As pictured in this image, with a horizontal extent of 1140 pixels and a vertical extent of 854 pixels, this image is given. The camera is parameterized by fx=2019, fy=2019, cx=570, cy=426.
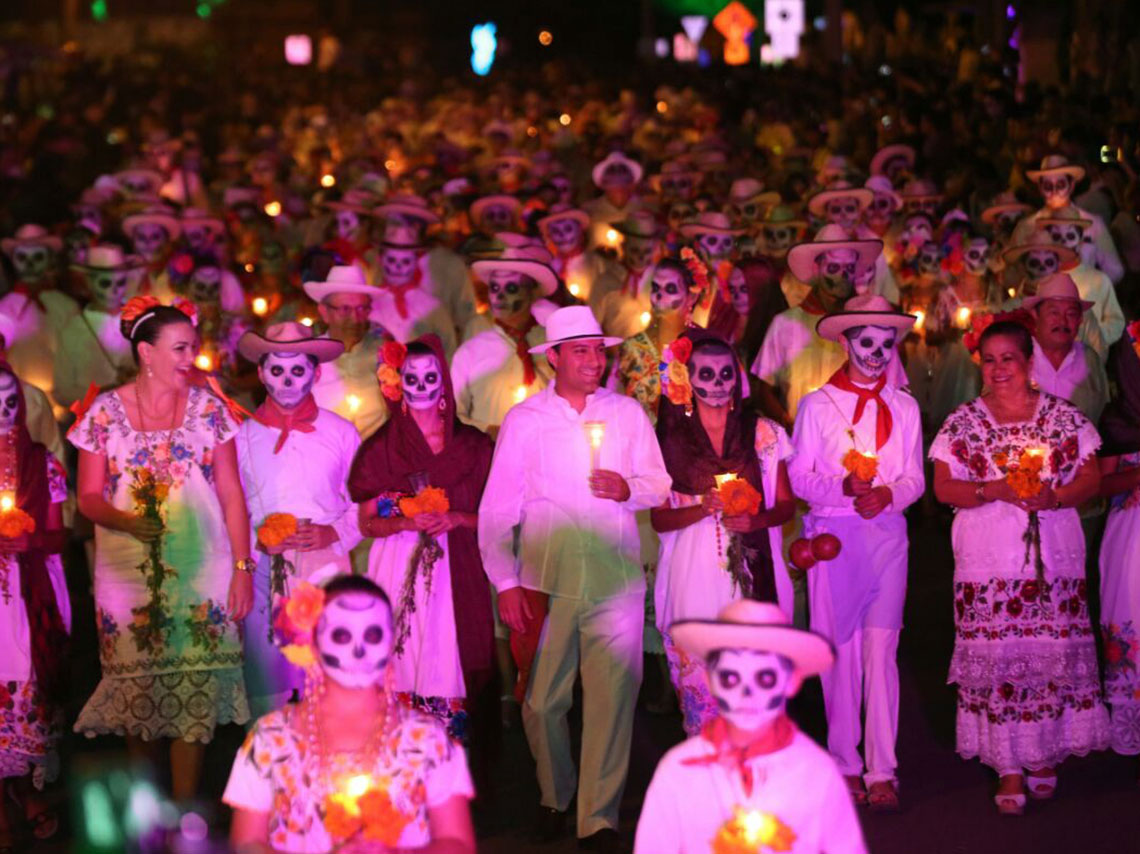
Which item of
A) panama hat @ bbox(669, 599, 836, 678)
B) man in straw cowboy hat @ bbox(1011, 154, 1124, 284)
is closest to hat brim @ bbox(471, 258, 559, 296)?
man in straw cowboy hat @ bbox(1011, 154, 1124, 284)

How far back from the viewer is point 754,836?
5.25 m

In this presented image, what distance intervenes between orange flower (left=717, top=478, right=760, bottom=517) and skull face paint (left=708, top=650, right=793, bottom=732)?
2.38 meters

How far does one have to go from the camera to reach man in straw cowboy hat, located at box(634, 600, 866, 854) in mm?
5277

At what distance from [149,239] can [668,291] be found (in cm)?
602

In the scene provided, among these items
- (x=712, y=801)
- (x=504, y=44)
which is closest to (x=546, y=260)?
(x=712, y=801)

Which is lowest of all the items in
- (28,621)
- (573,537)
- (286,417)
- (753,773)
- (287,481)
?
(753,773)

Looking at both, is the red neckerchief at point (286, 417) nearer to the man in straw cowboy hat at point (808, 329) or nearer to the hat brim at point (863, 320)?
the hat brim at point (863, 320)

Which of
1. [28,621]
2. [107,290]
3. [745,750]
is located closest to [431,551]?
[28,621]

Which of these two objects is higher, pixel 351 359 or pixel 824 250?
pixel 824 250

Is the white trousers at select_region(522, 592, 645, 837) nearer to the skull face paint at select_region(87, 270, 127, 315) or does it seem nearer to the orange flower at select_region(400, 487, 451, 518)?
the orange flower at select_region(400, 487, 451, 518)

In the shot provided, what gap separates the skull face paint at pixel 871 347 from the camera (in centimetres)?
828

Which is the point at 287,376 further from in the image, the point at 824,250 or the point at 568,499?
the point at 824,250

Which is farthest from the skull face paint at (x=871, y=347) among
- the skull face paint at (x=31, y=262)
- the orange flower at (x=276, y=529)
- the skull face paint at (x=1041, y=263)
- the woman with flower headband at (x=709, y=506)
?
the skull face paint at (x=31, y=262)

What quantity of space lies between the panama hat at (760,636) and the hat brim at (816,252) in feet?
18.3
